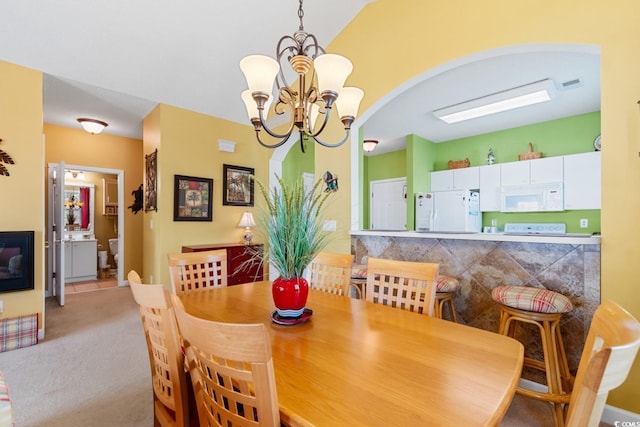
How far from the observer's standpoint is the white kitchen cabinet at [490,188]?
15.0 ft

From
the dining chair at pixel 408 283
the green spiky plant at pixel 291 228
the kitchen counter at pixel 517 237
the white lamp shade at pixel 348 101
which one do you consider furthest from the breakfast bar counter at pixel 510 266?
the green spiky plant at pixel 291 228

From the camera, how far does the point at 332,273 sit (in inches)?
79.2

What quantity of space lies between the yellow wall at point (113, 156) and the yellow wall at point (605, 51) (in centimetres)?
505

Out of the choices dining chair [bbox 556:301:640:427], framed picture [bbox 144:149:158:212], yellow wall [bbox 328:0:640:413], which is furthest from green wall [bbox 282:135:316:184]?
dining chair [bbox 556:301:640:427]

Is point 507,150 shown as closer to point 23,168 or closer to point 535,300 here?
point 535,300

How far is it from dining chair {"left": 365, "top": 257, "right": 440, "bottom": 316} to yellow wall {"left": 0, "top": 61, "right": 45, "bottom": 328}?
3.46 m

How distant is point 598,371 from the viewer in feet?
1.71

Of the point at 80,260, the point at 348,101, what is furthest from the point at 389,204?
the point at 80,260

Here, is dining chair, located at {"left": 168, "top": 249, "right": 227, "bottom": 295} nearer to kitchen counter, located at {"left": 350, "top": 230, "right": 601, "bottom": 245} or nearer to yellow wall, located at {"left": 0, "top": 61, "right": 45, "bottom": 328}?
kitchen counter, located at {"left": 350, "top": 230, "right": 601, "bottom": 245}

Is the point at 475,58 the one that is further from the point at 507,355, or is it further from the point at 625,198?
the point at 507,355

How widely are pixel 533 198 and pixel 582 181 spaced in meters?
0.57

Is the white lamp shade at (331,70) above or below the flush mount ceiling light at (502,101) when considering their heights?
below

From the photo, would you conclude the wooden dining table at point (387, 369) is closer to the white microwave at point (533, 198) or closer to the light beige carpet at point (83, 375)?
the light beige carpet at point (83, 375)

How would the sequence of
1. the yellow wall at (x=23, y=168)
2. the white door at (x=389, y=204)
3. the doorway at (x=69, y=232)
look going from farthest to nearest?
the white door at (x=389, y=204), the doorway at (x=69, y=232), the yellow wall at (x=23, y=168)
